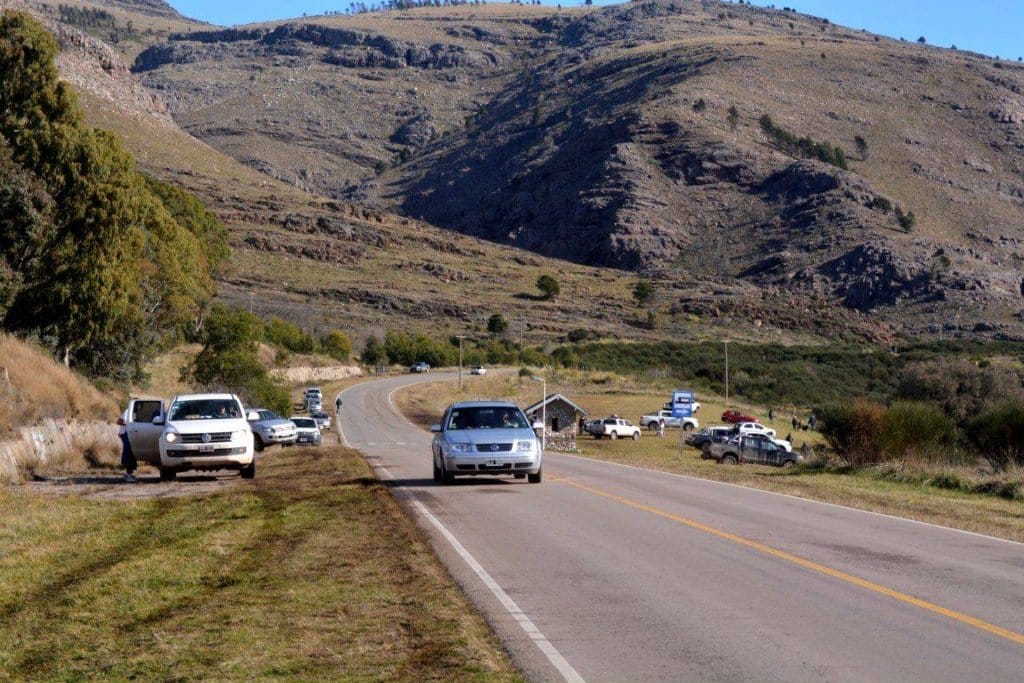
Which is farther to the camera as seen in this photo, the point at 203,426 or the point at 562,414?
the point at 562,414

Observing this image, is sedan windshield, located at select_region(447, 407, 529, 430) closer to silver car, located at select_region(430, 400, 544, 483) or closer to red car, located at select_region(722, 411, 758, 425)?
silver car, located at select_region(430, 400, 544, 483)

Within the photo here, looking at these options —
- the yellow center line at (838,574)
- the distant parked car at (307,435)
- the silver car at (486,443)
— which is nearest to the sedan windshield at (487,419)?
the silver car at (486,443)

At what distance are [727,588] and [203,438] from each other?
530 inches

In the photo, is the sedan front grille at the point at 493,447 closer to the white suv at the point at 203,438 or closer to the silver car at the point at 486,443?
the silver car at the point at 486,443

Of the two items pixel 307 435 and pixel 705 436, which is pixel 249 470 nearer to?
pixel 307 435

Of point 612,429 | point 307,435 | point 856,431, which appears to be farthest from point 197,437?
point 612,429

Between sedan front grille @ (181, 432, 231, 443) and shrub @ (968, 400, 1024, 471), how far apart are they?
18348mm

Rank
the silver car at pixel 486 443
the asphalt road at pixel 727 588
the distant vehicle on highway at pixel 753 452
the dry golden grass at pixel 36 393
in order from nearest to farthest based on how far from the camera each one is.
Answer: the asphalt road at pixel 727 588 < the silver car at pixel 486 443 < the dry golden grass at pixel 36 393 < the distant vehicle on highway at pixel 753 452

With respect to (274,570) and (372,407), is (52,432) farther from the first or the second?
(372,407)

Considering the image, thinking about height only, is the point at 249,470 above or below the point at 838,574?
above

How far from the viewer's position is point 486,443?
20750 millimetres

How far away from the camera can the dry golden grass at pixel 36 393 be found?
22641 mm

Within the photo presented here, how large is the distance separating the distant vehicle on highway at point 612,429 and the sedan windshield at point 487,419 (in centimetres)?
4454

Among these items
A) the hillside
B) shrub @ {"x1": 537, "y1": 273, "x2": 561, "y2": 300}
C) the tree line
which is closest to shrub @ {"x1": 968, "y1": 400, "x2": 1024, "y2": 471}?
the tree line
